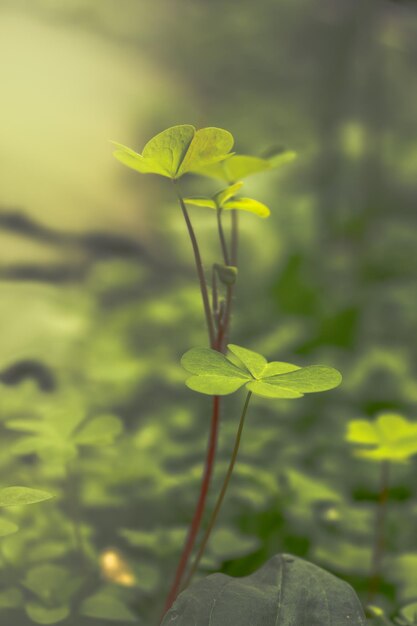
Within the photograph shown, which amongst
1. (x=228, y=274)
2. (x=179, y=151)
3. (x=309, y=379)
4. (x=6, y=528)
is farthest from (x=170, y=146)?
(x=6, y=528)

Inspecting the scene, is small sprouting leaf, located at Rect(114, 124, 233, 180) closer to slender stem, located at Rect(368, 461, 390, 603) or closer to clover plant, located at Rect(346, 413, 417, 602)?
clover plant, located at Rect(346, 413, 417, 602)

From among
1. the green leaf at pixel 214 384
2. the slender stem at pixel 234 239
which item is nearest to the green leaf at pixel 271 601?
the green leaf at pixel 214 384

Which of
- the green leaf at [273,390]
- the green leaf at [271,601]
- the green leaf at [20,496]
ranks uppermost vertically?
the green leaf at [273,390]

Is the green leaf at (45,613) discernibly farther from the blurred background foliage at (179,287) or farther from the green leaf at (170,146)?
the green leaf at (170,146)

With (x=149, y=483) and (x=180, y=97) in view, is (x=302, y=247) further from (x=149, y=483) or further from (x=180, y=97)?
(x=149, y=483)

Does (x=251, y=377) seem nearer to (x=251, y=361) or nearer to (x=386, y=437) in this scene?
(x=251, y=361)

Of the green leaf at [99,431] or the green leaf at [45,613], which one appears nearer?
the green leaf at [45,613]
